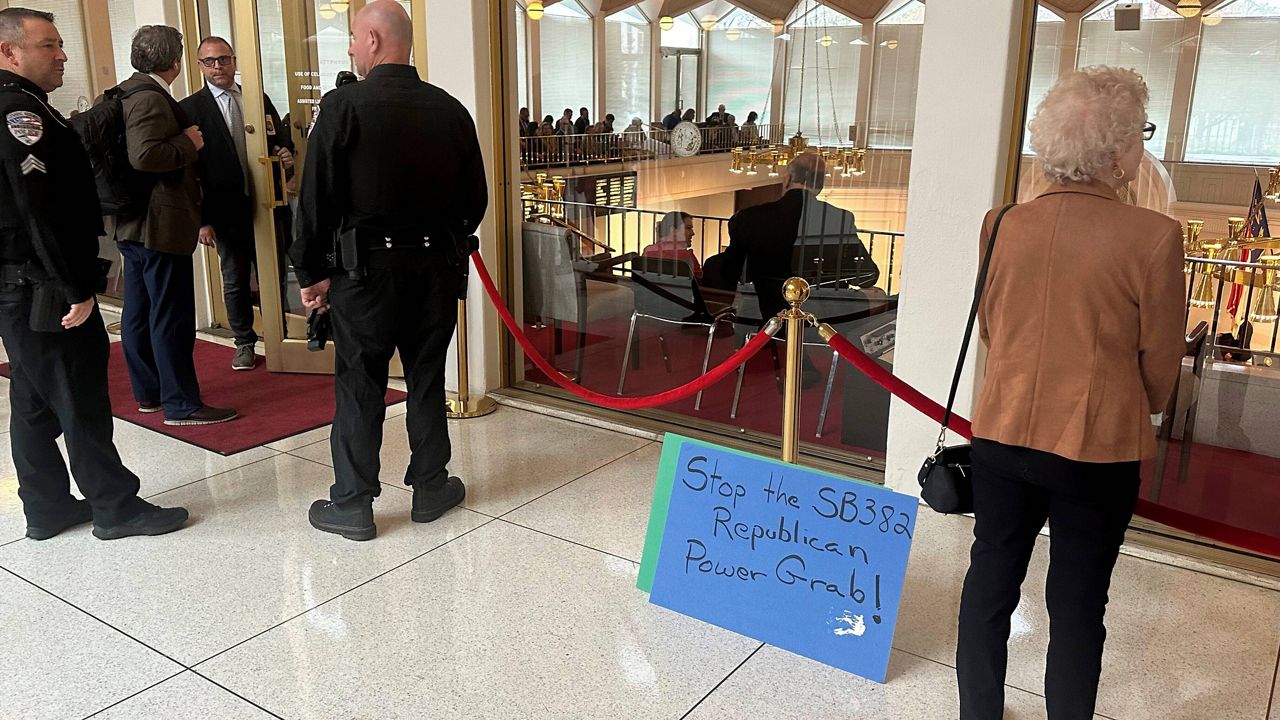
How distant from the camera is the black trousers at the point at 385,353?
319 cm

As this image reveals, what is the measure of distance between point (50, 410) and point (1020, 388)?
298cm

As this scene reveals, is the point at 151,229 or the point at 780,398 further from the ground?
the point at 151,229

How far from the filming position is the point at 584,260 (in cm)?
484

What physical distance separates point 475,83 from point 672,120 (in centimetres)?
99

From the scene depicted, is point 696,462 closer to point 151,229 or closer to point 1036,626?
point 1036,626

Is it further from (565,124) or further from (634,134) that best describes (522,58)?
(634,134)

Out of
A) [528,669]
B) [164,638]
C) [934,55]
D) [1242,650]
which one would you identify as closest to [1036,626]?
[1242,650]

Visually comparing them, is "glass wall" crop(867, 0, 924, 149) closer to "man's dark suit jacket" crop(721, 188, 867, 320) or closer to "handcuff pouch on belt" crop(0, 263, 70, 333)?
"man's dark suit jacket" crop(721, 188, 867, 320)

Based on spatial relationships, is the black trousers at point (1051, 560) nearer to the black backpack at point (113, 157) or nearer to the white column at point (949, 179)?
the white column at point (949, 179)

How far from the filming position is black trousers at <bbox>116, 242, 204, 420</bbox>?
444cm

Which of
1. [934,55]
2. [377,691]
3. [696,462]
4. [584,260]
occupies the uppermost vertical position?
[934,55]

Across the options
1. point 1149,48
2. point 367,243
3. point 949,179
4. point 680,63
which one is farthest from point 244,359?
point 1149,48

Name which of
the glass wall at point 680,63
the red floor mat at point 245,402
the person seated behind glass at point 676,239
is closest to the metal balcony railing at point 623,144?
the glass wall at point 680,63

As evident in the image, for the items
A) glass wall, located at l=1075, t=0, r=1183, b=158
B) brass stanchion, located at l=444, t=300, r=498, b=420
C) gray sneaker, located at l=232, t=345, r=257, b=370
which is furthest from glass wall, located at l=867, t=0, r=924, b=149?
gray sneaker, located at l=232, t=345, r=257, b=370
